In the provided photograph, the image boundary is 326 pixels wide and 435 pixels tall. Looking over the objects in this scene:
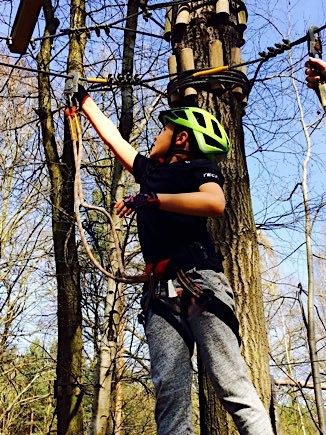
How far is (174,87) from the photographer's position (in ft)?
9.55

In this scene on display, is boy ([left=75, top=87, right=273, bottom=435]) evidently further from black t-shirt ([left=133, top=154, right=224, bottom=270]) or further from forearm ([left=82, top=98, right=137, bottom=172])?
forearm ([left=82, top=98, right=137, bottom=172])

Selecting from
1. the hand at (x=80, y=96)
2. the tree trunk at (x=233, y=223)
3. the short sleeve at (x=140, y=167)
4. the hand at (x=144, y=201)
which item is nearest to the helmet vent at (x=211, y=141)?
the short sleeve at (x=140, y=167)

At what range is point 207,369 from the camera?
1767mm

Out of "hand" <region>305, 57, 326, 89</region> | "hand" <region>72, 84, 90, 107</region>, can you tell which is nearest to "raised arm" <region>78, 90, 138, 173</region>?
"hand" <region>72, 84, 90, 107</region>

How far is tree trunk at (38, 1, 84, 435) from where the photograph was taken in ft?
16.6

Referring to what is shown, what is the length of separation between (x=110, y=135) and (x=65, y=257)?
3.31m

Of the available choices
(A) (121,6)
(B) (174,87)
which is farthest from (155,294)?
(A) (121,6)

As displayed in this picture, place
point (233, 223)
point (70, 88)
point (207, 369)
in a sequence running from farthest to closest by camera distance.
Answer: point (233, 223) → point (70, 88) → point (207, 369)

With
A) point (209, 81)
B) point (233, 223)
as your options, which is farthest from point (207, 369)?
point (209, 81)

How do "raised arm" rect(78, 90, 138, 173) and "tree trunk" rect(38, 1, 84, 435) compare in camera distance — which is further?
"tree trunk" rect(38, 1, 84, 435)

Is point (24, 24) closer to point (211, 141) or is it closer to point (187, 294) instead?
point (211, 141)

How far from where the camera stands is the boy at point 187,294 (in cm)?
171

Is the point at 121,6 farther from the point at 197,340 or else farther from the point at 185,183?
the point at 197,340

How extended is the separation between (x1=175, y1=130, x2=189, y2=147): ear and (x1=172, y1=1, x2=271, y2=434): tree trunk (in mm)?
832
